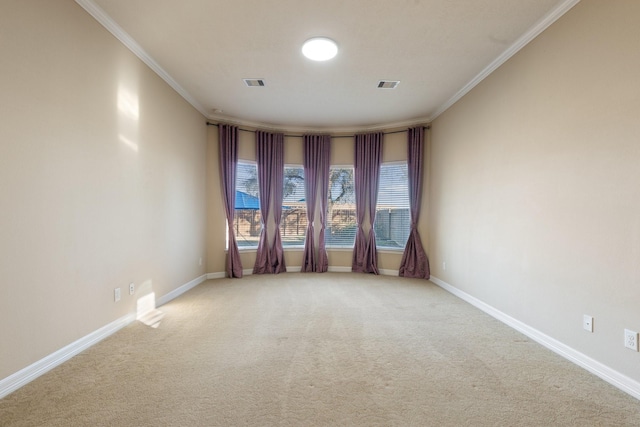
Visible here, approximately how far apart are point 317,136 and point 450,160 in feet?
8.28

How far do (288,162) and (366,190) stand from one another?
165 centimetres

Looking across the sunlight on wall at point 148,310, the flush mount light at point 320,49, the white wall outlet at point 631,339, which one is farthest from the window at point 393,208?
the sunlight on wall at point 148,310

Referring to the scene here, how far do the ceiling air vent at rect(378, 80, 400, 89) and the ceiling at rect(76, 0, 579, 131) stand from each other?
0.25 ft

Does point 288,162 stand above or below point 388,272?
above

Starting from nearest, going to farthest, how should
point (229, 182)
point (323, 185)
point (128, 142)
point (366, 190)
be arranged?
1. point (128, 142)
2. point (229, 182)
3. point (366, 190)
4. point (323, 185)

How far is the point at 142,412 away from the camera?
1.63 meters

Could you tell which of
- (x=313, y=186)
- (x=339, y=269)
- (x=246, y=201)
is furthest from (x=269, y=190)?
(x=339, y=269)

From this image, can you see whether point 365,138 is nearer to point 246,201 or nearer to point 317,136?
point 317,136

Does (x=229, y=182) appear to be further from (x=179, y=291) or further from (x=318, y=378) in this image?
(x=318, y=378)

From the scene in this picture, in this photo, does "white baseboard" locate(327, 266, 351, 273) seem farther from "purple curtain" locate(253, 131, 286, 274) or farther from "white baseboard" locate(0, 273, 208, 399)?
"white baseboard" locate(0, 273, 208, 399)

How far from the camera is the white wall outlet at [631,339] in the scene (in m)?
1.85

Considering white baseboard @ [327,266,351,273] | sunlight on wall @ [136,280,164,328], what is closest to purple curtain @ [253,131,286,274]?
white baseboard @ [327,266,351,273]

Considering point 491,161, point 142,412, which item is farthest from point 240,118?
point 142,412

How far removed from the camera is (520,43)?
9.29ft
